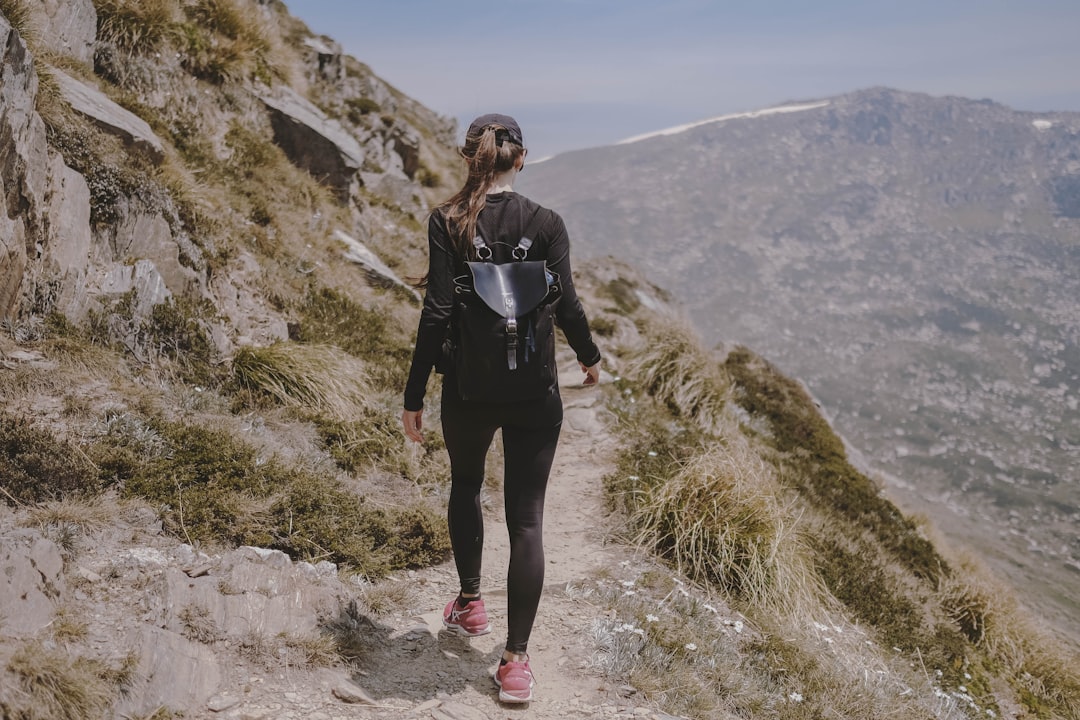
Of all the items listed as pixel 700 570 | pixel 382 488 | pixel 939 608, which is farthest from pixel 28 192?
pixel 939 608

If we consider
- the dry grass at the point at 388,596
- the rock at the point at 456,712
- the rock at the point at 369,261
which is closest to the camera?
the rock at the point at 456,712

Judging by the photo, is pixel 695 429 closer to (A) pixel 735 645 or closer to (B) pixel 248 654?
(A) pixel 735 645

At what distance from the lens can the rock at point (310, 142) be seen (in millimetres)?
12138

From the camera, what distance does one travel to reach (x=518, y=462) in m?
3.39

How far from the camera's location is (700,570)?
6.11 m

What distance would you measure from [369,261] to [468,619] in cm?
821

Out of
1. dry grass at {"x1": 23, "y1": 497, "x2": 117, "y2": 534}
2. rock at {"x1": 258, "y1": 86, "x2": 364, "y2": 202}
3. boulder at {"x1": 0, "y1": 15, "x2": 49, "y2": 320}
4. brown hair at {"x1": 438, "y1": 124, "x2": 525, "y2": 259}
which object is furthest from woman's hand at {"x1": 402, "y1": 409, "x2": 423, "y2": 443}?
rock at {"x1": 258, "y1": 86, "x2": 364, "y2": 202}

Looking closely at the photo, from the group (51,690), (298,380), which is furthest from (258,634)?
(298,380)

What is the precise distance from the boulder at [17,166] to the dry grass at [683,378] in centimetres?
819

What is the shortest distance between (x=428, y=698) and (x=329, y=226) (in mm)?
9233

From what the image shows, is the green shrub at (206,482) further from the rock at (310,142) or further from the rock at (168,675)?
the rock at (310,142)

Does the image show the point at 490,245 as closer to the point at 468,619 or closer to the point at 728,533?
the point at 468,619

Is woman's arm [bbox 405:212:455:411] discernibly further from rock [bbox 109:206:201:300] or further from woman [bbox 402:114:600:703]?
rock [bbox 109:206:201:300]

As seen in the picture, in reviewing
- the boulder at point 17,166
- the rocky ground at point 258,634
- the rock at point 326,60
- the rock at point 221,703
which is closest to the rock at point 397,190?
the rock at point 326,60
